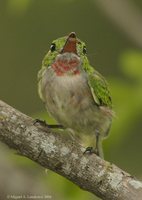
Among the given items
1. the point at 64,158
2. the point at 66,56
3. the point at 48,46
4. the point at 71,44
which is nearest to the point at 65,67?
the point at 66,56

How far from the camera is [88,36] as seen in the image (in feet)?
34.7

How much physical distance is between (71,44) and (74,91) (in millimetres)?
301

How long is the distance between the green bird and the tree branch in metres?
0.36

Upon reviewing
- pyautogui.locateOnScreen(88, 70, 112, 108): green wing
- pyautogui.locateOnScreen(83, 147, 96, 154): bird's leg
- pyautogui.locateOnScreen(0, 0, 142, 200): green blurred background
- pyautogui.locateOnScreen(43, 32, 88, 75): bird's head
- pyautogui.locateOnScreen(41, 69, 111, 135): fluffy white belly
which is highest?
pyautogui.locateOnScreen(0, 0, 142, 200): green blurred background

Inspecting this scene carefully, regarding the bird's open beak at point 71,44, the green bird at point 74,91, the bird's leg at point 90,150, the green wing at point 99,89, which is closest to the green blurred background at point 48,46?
the green wing at point 99,89

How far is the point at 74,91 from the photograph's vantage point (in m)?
6.00

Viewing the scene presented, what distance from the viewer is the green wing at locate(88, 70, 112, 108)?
6.10m

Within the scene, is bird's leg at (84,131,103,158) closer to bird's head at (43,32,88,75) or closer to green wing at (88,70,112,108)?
green wing at (88,70,112,108)

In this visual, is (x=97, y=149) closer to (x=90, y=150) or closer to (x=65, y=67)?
(x=90, y=150)

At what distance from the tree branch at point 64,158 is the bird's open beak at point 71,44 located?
0.65 metres

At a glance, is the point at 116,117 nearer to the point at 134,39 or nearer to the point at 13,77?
the point at 134,39

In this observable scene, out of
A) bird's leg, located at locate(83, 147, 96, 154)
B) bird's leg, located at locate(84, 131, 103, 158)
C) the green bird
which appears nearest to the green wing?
the green bird

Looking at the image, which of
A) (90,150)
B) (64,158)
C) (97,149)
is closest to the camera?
Answer: (64,158)

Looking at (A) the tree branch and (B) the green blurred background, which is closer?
(A) the tree branch
